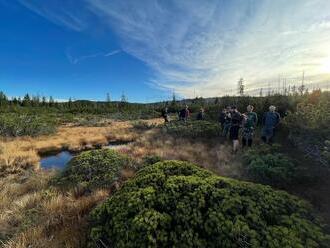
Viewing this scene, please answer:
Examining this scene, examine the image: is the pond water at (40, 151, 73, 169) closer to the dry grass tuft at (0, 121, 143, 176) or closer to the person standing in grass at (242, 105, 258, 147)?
the dry grass tuft at (0, 121, 143, 176)

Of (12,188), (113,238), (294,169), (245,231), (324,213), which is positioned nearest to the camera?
(245,231)

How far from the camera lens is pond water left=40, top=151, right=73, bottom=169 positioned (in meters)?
15.0

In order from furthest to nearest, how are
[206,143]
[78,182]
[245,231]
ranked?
[206,143]
[78,182]
[245,231]

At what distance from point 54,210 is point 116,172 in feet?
8.30

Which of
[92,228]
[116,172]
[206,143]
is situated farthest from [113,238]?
[206,143]

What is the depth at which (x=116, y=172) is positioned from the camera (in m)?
8.99

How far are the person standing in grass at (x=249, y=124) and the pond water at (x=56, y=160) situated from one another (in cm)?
878

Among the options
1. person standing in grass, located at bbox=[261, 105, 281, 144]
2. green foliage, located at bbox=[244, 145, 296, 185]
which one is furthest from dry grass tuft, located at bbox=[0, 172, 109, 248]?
person standing in grass, located at bbox=[261, 105, 281, 144]

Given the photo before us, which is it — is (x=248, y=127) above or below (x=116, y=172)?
above

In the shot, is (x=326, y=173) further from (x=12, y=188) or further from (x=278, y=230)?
(x=12, y=188)

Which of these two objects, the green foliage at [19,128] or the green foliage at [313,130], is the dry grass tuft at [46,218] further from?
the green foliage at [19,128]

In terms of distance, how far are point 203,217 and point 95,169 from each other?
5383 mm

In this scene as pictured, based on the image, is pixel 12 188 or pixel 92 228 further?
pixel 12 188

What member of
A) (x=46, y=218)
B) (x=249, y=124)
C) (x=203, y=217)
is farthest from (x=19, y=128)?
(x=203, y=217)
